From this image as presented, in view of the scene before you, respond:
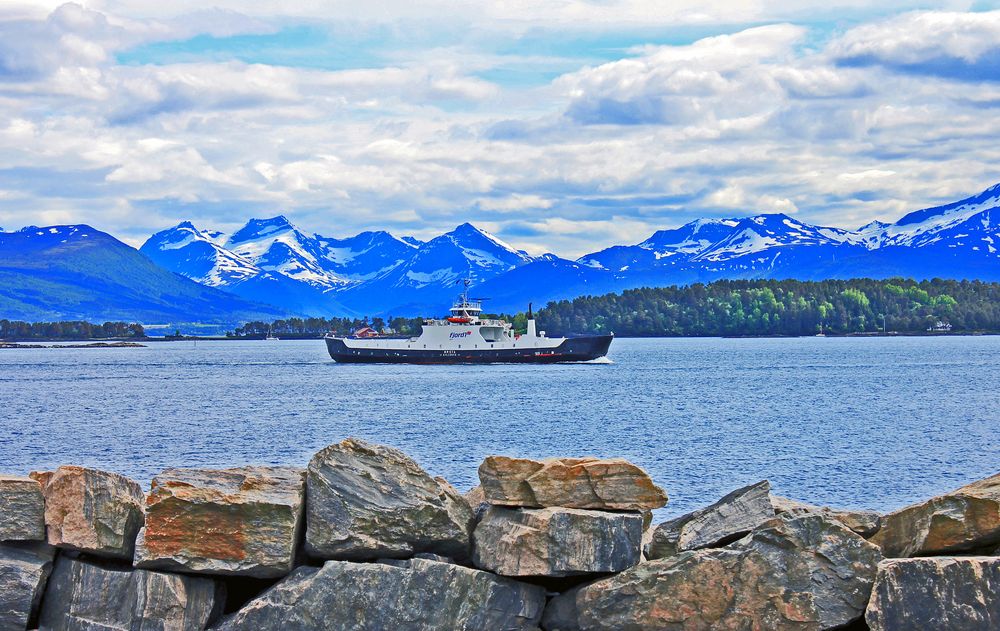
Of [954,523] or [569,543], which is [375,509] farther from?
[954,523]

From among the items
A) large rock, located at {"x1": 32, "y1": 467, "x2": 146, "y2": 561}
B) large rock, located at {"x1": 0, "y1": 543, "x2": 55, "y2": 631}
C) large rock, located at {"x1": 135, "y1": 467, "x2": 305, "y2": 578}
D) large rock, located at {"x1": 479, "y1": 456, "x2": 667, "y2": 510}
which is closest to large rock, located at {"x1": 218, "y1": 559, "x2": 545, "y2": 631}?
large rock, located at {"x1": 135, "y1": 467, "x2": 305, "y2": 578}

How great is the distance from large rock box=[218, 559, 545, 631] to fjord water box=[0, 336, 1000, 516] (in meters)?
14.8

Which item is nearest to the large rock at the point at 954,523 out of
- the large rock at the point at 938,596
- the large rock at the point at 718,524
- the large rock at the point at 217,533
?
the large rock at the point at 938,596

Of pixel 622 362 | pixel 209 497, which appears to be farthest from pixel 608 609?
pixel 622 362

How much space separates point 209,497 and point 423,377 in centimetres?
8618

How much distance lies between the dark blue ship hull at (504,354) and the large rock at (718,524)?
100319 millimetres

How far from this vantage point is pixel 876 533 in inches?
384

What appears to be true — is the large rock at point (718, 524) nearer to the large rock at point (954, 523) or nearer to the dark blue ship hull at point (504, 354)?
the large rock at point (954, 523)

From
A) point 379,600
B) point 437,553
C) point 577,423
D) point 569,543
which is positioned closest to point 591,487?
point 569,543

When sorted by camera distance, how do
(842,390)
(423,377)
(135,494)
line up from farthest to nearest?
1. (423,377)
2. (842,390)
3. (135,494)

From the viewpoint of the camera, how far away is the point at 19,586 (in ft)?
30.8

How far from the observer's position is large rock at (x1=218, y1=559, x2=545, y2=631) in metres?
9.17

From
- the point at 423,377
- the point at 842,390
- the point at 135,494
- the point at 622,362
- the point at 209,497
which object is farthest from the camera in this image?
→ the point at 622,362

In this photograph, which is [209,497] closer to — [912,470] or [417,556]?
[417,556]
